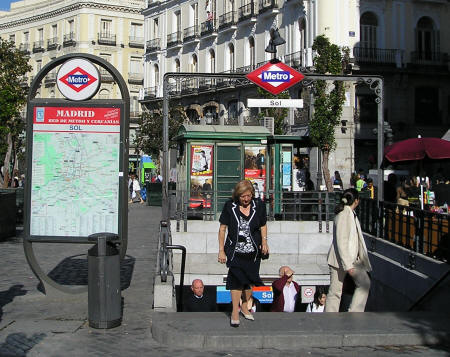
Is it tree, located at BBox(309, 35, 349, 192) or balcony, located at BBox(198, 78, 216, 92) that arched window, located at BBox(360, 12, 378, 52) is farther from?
balcony, located at BBox(198, 78, 216, 92)

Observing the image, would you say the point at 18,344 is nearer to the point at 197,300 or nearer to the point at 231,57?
the point at 197,300

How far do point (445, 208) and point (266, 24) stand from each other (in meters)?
29.1

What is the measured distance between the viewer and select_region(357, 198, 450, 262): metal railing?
11.6 m

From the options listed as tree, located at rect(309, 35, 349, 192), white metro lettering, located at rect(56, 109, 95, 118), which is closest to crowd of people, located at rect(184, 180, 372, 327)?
white metro lettering, located at rect(56, 109, 95, 118)

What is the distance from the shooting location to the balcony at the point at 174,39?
2051 inches

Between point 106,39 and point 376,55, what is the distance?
35.3 metres

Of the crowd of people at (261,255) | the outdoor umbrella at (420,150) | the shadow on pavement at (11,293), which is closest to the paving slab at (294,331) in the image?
the crowd of people at (261,255)

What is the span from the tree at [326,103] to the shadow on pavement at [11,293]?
21645 millimetres

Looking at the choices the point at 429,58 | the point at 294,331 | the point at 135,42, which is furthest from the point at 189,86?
the point at 294,331

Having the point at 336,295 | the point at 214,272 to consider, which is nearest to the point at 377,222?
the point at 214,272

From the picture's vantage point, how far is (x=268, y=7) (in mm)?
42250

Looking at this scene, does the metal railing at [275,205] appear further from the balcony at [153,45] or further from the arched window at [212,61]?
the balcony at [153,45]

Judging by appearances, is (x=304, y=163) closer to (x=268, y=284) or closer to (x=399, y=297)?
(x=268, y=284)

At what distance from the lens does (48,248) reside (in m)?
16.2
